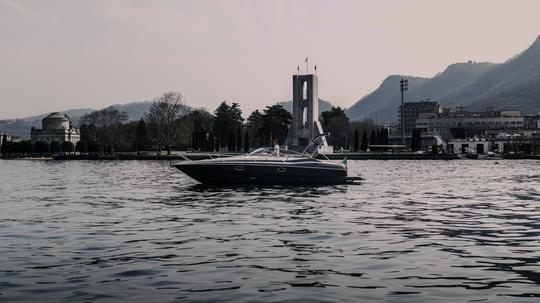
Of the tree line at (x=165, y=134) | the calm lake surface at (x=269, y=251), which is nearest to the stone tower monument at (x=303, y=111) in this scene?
the tree line at (x=165, y=134)

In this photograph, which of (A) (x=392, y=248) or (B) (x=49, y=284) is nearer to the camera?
(B) (x=49, y=284)

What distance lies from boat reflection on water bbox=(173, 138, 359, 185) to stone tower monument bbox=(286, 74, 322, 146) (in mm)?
112287

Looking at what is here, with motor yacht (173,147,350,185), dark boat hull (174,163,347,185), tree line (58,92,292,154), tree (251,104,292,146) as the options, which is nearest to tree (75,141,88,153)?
tree line (58,92,292,154)

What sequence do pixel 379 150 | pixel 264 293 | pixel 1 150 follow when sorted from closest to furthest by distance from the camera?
pixel 264 293
pixel 379 150
pixel 1 150

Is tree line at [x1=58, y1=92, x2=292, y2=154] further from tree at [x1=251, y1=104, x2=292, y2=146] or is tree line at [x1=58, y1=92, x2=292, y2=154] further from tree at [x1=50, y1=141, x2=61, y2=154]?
tree at [x1=50, y1=141, x2=61, y2=154]

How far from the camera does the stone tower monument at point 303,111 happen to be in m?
158

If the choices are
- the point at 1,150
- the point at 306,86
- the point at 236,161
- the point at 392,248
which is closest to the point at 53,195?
the point at 236,161

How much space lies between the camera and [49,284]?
1260cm

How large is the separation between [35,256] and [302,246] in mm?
7141

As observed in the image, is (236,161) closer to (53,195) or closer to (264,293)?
(53,195)

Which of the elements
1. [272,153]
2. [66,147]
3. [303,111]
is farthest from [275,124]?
[272,153]

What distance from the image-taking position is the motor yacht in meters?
43.0

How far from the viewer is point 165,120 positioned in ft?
470

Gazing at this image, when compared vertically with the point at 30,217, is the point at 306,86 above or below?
above
